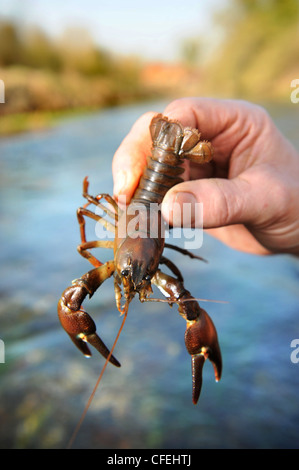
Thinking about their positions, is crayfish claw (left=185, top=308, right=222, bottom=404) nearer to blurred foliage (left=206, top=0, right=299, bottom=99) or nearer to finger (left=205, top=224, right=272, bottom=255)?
finger (left=205, top=224, right=272, bottom=255)

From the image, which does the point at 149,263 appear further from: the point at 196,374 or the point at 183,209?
the point at 196,374

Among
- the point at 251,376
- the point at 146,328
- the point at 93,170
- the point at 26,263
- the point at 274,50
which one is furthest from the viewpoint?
the point at 274,50

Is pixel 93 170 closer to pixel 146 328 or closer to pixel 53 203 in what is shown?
Answer: pixel 53 203

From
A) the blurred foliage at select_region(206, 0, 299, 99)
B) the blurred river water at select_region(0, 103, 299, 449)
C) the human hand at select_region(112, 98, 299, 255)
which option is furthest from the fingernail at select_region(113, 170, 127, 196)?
the blurred foliage at select_region(206, 0, 299, 99)

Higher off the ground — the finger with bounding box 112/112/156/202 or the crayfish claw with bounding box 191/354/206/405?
the finger with bounding box 112/112/156/202

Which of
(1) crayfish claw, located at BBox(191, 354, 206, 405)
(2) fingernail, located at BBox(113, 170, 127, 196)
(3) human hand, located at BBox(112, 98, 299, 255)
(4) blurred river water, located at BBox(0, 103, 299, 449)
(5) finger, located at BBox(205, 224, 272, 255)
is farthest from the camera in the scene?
(5) finger, located at BBox(205, 224, 272, 255)

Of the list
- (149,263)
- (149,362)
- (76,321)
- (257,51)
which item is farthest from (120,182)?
(257,51)

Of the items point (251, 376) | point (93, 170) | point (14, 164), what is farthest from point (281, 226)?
point (14, 164)
